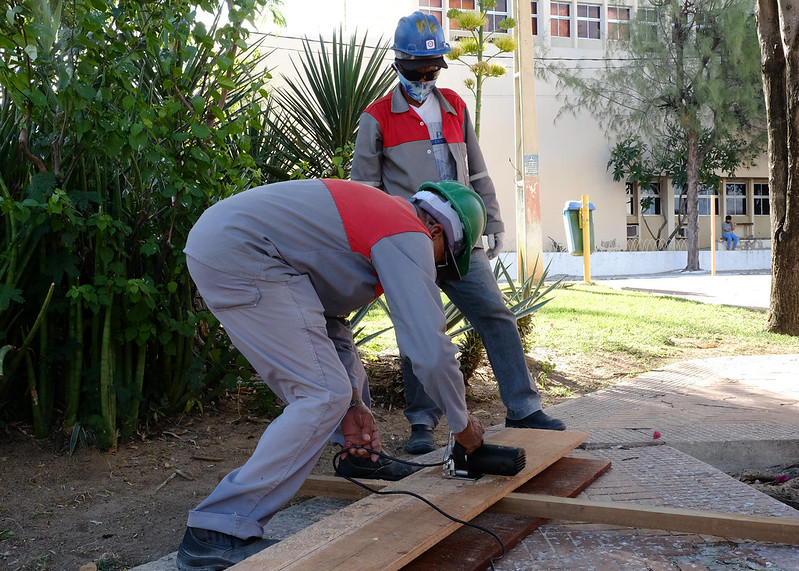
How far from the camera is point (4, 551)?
9.10ft

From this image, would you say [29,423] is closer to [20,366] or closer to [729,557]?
[20,366]

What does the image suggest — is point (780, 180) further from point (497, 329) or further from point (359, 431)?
point (359, 431)

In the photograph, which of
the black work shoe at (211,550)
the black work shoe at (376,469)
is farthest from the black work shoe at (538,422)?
the black work shoe at (211,550)

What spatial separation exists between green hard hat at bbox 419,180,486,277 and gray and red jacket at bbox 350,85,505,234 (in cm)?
122

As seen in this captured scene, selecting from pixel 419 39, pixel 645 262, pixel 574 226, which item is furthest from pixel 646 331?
pixel 645 262

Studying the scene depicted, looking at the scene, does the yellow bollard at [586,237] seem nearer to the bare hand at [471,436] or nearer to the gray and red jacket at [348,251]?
the bare hand at [471,436]

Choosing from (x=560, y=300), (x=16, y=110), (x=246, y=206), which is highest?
(x=16, y=110)

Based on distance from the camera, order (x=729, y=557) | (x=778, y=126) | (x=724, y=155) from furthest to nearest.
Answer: (x=724, y=155) → (x=778, y=126) → (x=729, y=557)

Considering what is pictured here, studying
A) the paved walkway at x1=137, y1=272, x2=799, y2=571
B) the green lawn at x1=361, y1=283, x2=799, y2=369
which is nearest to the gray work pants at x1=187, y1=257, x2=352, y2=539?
the paved walkway at x1=137, y1=272, x2=799, y2=571

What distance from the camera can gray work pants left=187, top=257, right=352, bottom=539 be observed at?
7.73 ft

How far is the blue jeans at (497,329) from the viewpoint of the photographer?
372 cm

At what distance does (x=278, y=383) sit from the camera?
251 centimetres

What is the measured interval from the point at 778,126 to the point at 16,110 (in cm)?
671

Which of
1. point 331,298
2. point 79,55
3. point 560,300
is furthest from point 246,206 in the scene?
point 560,300
